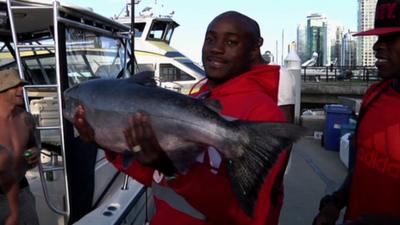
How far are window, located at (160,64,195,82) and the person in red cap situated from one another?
14.8 metres

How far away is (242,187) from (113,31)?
4.07m

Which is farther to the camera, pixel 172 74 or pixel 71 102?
pixel 172 74

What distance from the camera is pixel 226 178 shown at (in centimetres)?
169

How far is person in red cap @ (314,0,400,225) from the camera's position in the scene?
2129 mm

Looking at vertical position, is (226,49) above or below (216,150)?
above

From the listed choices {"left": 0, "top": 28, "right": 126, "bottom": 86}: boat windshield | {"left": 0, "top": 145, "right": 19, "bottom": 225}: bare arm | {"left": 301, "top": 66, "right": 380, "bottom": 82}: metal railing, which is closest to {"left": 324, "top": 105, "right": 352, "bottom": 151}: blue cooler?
{"left": 0, "top": 28, "right": 126, "bottom": 86}: boat windshield

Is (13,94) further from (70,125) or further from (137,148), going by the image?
(137,148)

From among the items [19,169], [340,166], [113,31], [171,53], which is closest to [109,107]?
[19,169]

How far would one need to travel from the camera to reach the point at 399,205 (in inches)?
81.9

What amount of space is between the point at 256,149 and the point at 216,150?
0.17 m

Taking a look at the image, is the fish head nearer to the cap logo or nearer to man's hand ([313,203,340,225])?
man's hand ([313,203,340,225])

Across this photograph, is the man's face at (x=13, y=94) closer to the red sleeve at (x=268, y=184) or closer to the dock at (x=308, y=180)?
the red sleeve at (x=268, y=184)

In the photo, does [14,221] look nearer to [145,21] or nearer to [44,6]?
[44,6]

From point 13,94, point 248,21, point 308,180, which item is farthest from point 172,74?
point 248,21
